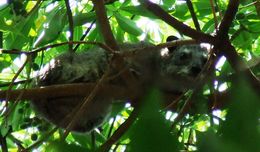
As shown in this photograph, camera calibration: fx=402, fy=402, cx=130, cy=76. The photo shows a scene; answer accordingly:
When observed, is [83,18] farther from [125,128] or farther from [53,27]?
[125,128]

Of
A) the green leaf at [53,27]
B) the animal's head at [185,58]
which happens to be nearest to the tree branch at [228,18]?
the green leaf at [53,27]

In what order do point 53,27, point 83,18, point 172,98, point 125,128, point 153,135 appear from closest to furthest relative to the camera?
point 153,135, point 125,128, point 172,98, point 53,27, point 83,18

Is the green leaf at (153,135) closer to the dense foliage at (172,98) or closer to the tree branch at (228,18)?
the dense foliage at (172,98)

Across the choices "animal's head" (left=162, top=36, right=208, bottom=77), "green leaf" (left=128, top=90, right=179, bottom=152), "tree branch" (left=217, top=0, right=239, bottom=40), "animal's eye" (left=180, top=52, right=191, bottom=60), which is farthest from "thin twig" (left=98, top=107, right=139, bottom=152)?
"animal's eye" (left=180, top=52, right=191, bottom=60)

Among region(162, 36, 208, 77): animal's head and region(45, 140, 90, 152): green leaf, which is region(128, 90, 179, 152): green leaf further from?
region(162, 36, 208, 77): animal's head

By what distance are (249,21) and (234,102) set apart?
213 centimetres

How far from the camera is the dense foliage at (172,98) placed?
292 millimetres

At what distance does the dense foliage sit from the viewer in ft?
0.96

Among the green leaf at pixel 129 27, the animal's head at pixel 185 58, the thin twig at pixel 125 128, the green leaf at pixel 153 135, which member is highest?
the green leaf at pixel 129 27

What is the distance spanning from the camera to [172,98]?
6.42ft

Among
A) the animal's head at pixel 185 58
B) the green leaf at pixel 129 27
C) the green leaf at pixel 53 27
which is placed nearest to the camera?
the green leaf at pixel 53 27

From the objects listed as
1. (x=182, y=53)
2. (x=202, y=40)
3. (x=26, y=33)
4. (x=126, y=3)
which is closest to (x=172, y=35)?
(x=182, y=53)

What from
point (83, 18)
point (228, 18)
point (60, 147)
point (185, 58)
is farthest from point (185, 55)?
point (60, 147)

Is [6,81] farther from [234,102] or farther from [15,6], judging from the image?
[234,102]
